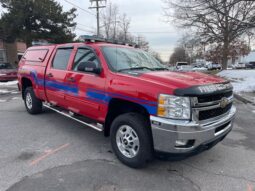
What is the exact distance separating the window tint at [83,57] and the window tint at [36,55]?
5.07ft

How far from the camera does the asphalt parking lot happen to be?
10.4 ft

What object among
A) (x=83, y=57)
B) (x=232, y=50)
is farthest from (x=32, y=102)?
(x=232, y=50)

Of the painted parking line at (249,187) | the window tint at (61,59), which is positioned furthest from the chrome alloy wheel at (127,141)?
the window tint at (61,59)

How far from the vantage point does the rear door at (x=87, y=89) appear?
4.02m

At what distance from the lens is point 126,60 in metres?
4.34

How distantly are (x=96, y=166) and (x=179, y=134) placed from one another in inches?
56.7

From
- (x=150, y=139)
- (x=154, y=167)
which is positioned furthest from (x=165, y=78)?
(x=154, y=167)

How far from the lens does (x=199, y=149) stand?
3213 millimetres

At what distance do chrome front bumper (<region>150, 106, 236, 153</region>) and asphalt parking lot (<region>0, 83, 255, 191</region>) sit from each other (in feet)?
1.72

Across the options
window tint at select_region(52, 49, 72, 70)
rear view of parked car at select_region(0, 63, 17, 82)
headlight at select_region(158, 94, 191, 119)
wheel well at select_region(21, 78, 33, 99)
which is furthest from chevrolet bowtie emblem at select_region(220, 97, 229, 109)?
rear view of parked car at select_region(0, 63, 17, 82)

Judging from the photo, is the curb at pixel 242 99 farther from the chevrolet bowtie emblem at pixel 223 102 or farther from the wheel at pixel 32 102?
the wheel at pixel 32 102

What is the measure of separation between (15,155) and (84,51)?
2222 mm

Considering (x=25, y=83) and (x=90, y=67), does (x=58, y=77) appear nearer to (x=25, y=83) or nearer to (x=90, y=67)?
(x=90, y=67)

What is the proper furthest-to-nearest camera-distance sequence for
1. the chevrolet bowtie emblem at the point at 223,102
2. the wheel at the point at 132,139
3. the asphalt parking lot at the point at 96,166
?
the chevrolet bowtie emblem at the point at 223,102
the wheel at the point at 132,139
the asphalt parking lot at the point at 96,166
